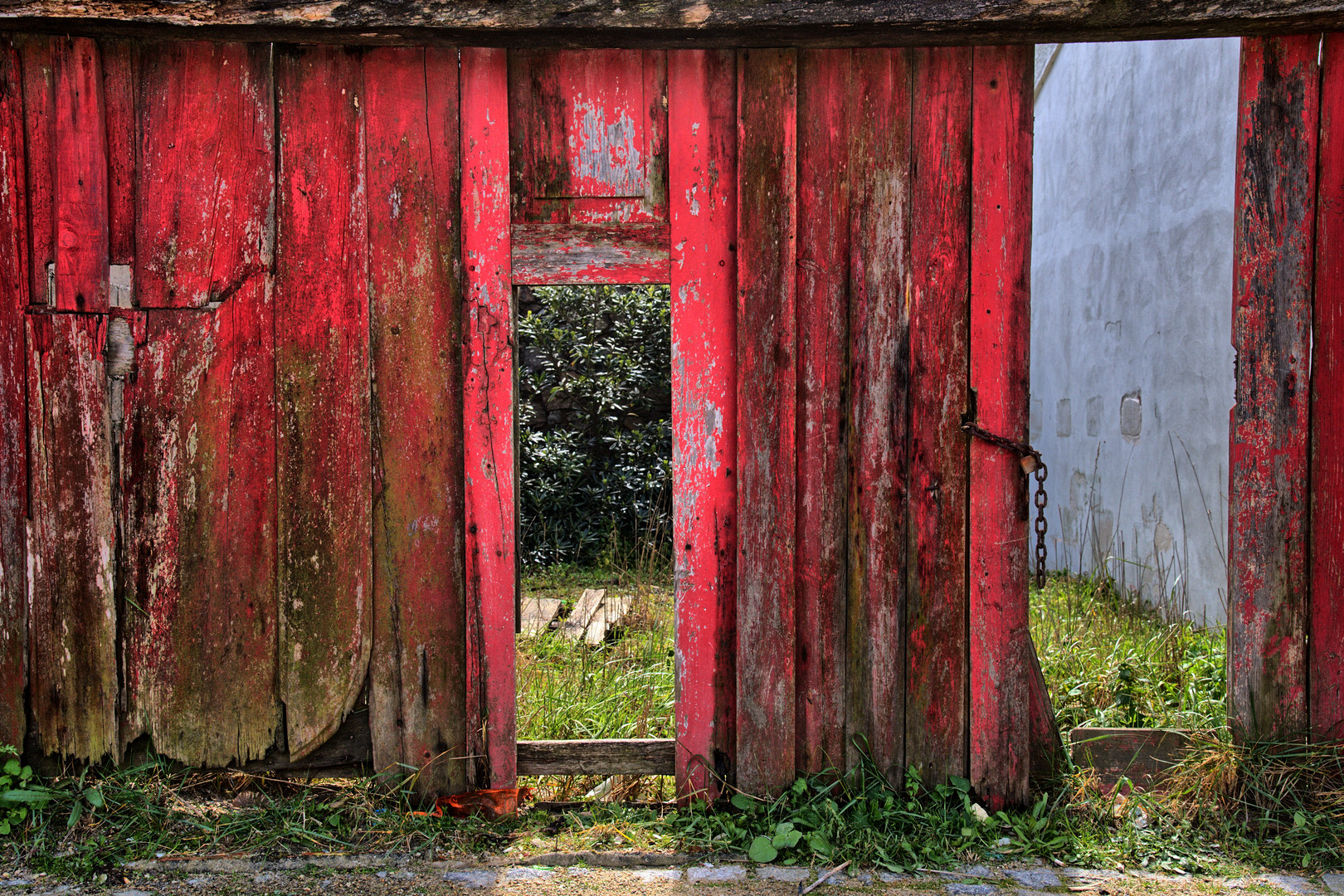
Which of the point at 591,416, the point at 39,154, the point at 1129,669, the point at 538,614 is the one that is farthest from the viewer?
the point at 591,416

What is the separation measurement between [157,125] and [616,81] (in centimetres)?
136

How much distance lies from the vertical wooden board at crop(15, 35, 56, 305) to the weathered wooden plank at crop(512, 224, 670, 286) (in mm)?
1364

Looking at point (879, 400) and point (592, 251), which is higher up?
point (592, 251)

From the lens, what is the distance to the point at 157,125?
2.51 metres

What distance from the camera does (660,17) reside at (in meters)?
2.34

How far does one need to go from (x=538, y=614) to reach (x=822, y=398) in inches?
124

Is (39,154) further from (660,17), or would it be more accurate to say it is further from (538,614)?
(538,614)

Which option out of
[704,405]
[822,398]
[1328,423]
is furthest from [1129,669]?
[704,405]

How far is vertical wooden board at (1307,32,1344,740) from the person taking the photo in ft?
8.23

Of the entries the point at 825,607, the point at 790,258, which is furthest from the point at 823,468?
the point at 790,258

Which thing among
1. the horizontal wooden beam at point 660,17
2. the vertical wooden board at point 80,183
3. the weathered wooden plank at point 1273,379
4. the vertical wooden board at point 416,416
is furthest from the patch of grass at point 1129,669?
the vertical wooden board at point 80,183

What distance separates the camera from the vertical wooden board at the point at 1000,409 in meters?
2.52

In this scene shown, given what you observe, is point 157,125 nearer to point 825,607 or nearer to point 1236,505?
point 825,607

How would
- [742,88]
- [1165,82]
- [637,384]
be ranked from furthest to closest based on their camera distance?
1. [637,384]
2. [1165,82]
3. [742,88]
